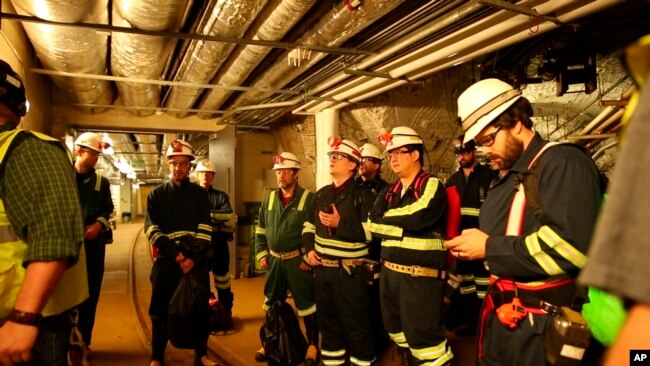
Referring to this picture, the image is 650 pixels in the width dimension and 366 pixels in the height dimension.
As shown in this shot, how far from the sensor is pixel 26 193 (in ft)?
4.41

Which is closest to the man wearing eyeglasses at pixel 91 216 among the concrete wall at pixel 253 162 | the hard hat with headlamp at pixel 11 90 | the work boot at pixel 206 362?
the work boot at pixel 206 362

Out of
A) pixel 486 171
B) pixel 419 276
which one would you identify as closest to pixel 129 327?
pixel 419 276

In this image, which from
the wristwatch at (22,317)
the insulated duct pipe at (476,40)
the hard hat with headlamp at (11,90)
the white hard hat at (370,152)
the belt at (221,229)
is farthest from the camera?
the belt at (221,229)

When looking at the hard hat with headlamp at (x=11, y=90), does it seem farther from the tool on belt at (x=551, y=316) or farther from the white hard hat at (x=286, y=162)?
the white hard hat at (x=286, y=162)

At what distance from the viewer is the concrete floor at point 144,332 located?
146 inches

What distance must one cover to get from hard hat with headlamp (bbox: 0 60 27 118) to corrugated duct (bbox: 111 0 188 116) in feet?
4.76

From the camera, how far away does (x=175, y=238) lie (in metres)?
3.42

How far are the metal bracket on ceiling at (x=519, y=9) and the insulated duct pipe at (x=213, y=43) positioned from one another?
158 centimetres

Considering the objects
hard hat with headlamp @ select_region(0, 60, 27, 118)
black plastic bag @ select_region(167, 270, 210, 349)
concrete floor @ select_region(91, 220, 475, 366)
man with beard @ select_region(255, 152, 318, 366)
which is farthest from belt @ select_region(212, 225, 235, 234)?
hard hat with headlamp @ select_region(0, 60, 27, 118)

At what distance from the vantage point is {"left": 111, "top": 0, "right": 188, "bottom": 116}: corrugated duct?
2.78 metres

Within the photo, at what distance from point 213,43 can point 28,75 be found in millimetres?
2251

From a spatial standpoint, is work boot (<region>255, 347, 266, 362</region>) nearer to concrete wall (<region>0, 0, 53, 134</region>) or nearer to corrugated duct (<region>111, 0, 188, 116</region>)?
corrugated duct (<region>111, 0, 188, 116</region>)

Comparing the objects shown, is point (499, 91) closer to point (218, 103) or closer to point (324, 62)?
point (324, 62)

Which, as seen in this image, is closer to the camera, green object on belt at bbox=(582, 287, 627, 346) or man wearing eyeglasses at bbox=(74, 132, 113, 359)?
green object on belt at bbox=(582, 287, 627, 346)
